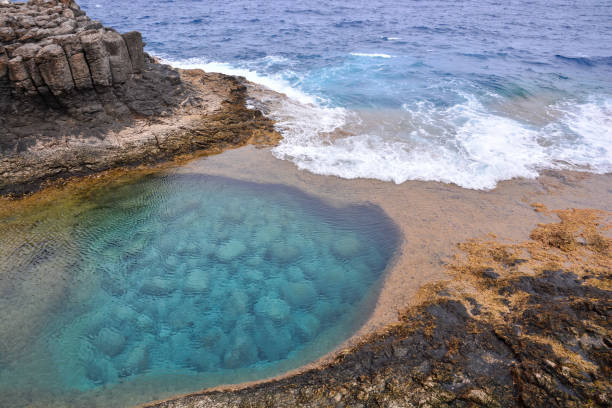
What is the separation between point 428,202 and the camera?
36.8 ft

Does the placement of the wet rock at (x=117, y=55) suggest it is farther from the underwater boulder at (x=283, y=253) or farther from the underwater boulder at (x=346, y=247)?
the underwater boulder at (x=346, y=247)

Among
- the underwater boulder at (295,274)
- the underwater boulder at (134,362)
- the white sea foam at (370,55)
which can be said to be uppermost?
the white sea foam at (370,55)

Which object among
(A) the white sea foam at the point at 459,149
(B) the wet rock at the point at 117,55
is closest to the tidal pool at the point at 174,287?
(A) the white sea foam at the point at 459,149

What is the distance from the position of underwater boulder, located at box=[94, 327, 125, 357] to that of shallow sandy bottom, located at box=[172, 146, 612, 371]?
555cm

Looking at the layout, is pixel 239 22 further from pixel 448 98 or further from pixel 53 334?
pixel 53 334

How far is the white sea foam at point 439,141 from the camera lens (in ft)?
41.9

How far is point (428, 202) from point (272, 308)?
6265 mm

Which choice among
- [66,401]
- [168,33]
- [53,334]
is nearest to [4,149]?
[53,334]

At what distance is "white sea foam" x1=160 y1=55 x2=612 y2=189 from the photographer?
12.8 metres

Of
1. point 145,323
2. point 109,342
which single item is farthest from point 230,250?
point 109,342

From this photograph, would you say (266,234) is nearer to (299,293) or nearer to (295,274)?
(295,274)

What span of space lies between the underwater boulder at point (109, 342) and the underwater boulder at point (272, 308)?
2955mm

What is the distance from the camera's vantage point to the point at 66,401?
6.32 m

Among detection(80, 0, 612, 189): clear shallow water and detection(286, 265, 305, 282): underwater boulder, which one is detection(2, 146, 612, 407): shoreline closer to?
detection(80, 0, 612, 189): clear shallow water
